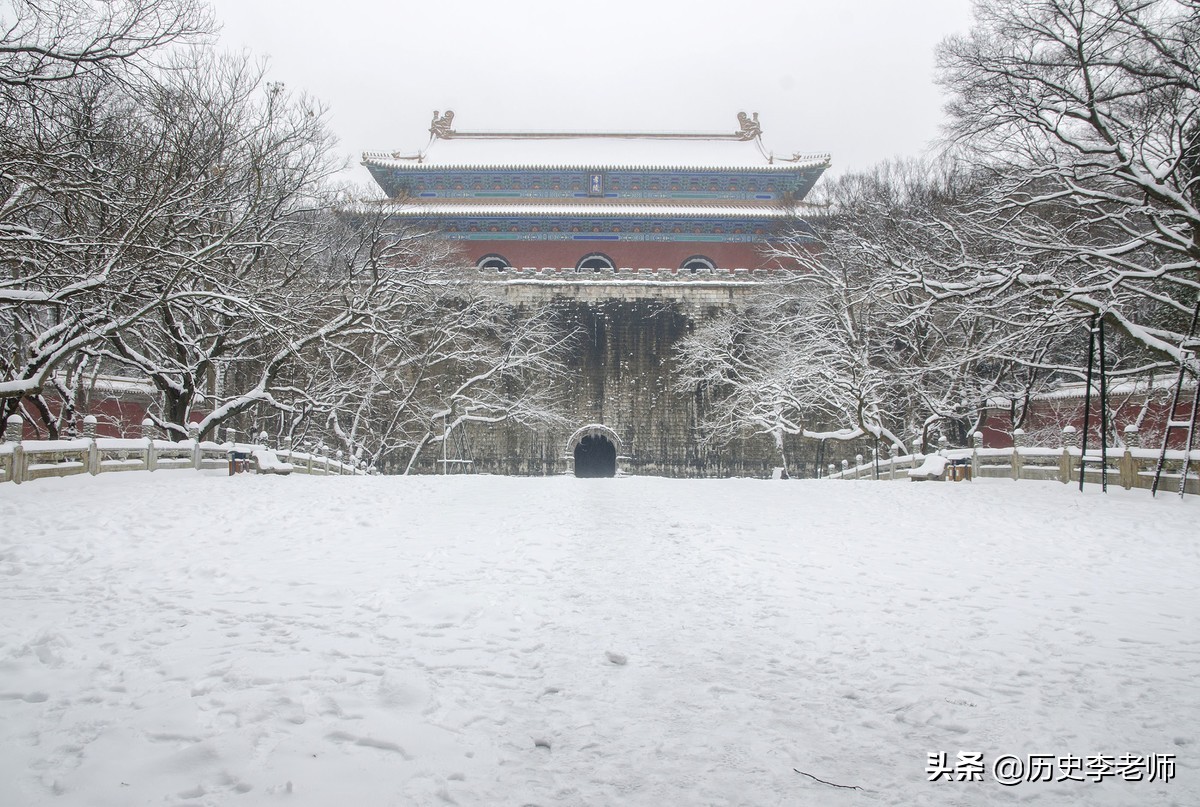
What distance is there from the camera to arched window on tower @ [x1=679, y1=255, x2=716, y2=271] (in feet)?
86.4

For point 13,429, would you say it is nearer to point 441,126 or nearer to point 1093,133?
point 1093,133

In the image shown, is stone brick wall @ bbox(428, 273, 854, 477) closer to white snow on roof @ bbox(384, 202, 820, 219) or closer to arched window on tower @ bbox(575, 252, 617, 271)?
arched window on tower @ bbox(575, 252, 617, 271)

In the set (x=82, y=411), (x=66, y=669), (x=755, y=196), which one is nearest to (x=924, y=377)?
(x=755, y=196)

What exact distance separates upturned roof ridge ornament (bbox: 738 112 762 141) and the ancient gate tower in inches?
2.1

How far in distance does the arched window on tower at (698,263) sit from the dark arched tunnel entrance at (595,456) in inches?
261

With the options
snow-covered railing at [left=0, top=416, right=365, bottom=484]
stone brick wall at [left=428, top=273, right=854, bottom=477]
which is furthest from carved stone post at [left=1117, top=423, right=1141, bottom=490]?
snow-covered railing at [left=0, top=416, right=365, bottom=484]

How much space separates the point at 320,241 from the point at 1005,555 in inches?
641

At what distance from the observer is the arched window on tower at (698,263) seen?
2634 centimetres

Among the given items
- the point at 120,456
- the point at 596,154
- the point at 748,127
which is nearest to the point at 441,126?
the point at 596,154

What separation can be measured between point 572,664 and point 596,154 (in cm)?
2592

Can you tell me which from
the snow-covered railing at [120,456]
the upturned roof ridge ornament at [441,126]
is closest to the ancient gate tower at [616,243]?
the upturned roof ridge ornament at [441,126]

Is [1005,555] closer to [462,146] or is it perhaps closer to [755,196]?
[755,196]

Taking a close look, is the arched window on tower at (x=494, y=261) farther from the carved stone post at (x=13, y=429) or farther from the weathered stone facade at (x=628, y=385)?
the carved stone post at (x=13, y=429)

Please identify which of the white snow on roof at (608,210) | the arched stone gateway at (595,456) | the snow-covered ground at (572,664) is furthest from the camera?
the white snow on roof at (608,210)
